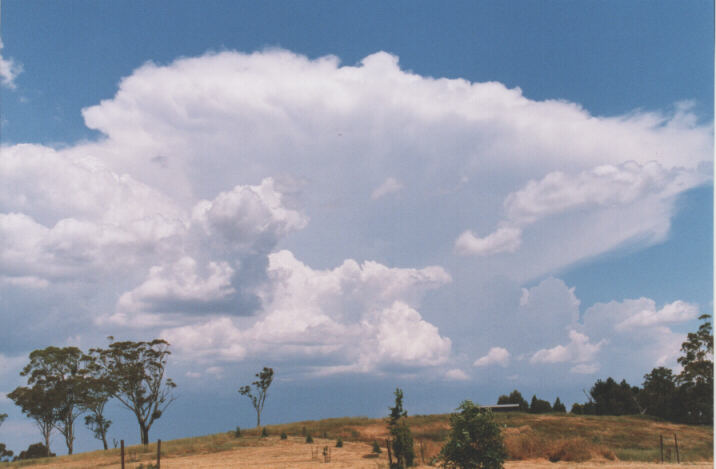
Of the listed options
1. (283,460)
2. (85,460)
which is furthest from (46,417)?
(283,460)

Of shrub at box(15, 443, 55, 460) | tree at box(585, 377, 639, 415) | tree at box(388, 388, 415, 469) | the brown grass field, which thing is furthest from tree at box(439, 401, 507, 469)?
tree at box(585, 377, 639, 415)

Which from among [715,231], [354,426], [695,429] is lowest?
[695,429]

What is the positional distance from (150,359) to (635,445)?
156 ft

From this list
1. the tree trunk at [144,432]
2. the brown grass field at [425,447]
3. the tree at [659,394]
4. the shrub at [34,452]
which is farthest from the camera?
the tree at [659,394]

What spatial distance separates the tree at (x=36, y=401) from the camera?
59625 millimetres

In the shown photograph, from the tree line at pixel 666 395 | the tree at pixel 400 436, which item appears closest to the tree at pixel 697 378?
the tree line at pixel 666 395

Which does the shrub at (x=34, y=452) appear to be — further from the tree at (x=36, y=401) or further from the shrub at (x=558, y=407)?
the shrub at (x=558, y=407)

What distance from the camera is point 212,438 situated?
52.1 m

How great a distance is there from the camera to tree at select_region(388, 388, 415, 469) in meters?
27.6

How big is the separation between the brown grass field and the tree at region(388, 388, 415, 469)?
296cm

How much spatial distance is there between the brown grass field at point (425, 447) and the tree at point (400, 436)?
2.96 meters

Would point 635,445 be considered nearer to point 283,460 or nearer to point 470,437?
point 283,460

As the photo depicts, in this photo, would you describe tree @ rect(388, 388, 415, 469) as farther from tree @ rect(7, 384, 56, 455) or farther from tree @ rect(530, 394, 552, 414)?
tree @ rect(530, 394, 552, 414)

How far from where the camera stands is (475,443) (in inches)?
698
